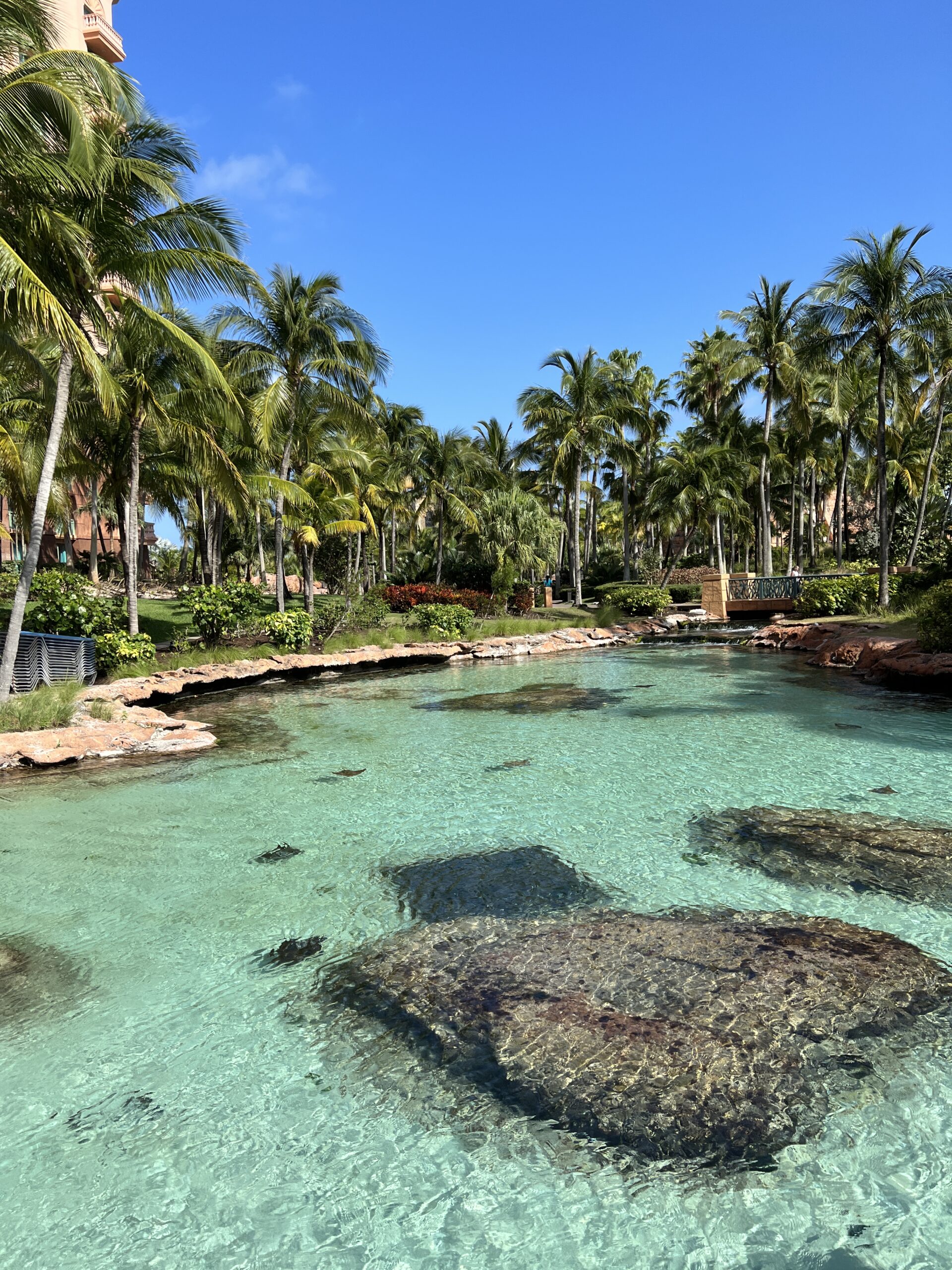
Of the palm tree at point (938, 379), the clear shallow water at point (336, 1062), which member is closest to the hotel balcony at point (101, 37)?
the palm tree at point (938, 379)

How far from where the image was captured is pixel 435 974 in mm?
4234

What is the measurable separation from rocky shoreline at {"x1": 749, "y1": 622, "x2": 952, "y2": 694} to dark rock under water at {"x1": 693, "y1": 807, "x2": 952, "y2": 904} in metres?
9.10

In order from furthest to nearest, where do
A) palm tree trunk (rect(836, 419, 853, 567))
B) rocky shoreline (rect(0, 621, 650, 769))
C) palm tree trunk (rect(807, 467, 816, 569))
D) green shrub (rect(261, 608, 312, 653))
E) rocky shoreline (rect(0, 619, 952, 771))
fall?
palm tree trunk (rect(807, 467, 816, 569))
palm tree trunk (rect(836, 419, 853, 567))
green shrub (rect(261, 608, 312, 653))
rocky shoreline (rect(0, 619, 952, 771))
rocky shoreline (rect(0, 621, 650, 769))

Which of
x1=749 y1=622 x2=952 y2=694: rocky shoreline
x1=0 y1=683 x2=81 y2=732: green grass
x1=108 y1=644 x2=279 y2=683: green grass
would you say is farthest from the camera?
x1=108 y1=644 x2=279 y2=683: green grass

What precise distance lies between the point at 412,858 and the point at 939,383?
3768cm

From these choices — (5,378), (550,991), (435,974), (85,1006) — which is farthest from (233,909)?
(5,378)

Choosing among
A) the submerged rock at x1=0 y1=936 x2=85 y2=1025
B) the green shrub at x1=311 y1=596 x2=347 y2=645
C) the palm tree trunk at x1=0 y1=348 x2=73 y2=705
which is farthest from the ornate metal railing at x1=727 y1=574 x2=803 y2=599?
the submerged rock at x1=0 y1=936 x2=85 y2=1025

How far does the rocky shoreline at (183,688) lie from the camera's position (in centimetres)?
977

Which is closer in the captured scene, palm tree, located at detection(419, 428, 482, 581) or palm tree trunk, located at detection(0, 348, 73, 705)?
palm tree trunk, located at detection(0, 348, 73, 705)

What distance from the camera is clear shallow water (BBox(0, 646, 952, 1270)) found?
257 centimetres

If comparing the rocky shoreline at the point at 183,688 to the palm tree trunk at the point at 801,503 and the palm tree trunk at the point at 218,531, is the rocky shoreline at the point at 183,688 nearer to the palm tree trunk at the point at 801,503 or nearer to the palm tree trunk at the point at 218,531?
the palm tree trunk at the point at 218,531

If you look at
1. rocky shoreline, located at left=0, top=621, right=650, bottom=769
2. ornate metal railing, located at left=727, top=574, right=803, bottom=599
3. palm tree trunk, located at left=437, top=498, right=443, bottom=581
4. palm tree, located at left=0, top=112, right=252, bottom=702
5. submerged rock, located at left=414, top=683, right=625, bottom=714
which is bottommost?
submerged rock, located at left=414, top=683, right=625, bottom=714

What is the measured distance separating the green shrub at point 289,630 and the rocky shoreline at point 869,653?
13602mm

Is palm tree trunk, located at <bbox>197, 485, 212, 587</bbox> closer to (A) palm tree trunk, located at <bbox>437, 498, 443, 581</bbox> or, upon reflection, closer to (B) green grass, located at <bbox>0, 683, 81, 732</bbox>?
(A) palm tree trunk, located at <bbox>437, 498, 443, 581</bbox>
